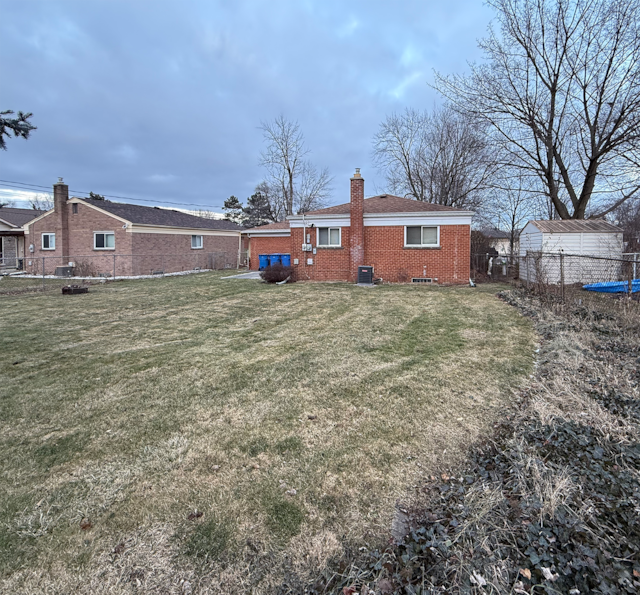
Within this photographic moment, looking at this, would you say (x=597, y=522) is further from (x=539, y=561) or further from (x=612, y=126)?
(x=612, y=126)

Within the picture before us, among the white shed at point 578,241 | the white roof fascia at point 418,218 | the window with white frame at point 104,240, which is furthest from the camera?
the window with white frame at point 104,240

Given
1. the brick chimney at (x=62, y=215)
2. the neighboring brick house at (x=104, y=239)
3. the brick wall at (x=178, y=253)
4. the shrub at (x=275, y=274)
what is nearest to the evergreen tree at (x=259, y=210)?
the brick wall at (x=178, y=253)

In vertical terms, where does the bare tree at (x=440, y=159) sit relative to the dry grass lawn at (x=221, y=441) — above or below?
above

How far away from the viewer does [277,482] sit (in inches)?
104

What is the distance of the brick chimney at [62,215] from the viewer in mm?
20906

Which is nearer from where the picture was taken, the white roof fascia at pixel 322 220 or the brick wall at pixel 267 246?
the white roof fascia at pixel 322 220

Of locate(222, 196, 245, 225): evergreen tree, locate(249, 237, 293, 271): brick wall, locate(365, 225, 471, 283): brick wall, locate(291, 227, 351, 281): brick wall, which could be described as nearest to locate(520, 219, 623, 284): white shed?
locate(365, 225, 471, 283): brick wall

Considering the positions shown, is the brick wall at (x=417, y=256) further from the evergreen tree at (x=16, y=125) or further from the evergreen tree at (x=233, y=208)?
the evergreen tree at (x=233, y=208)

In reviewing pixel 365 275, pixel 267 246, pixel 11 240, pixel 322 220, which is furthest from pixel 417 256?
pixel 11 240

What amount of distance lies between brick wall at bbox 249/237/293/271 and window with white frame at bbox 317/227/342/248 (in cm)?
655

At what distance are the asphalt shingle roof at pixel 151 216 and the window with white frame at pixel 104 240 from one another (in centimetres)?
133

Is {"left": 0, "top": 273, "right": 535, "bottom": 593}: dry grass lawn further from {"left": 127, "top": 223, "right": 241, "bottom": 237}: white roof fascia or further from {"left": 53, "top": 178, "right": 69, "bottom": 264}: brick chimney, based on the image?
{"left": 53, "top": 178, "right": 69, "bottom": 264}: brick chimney

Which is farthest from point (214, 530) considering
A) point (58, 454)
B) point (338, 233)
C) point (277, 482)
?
point (338, 233)

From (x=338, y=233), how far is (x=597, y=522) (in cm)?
1449
